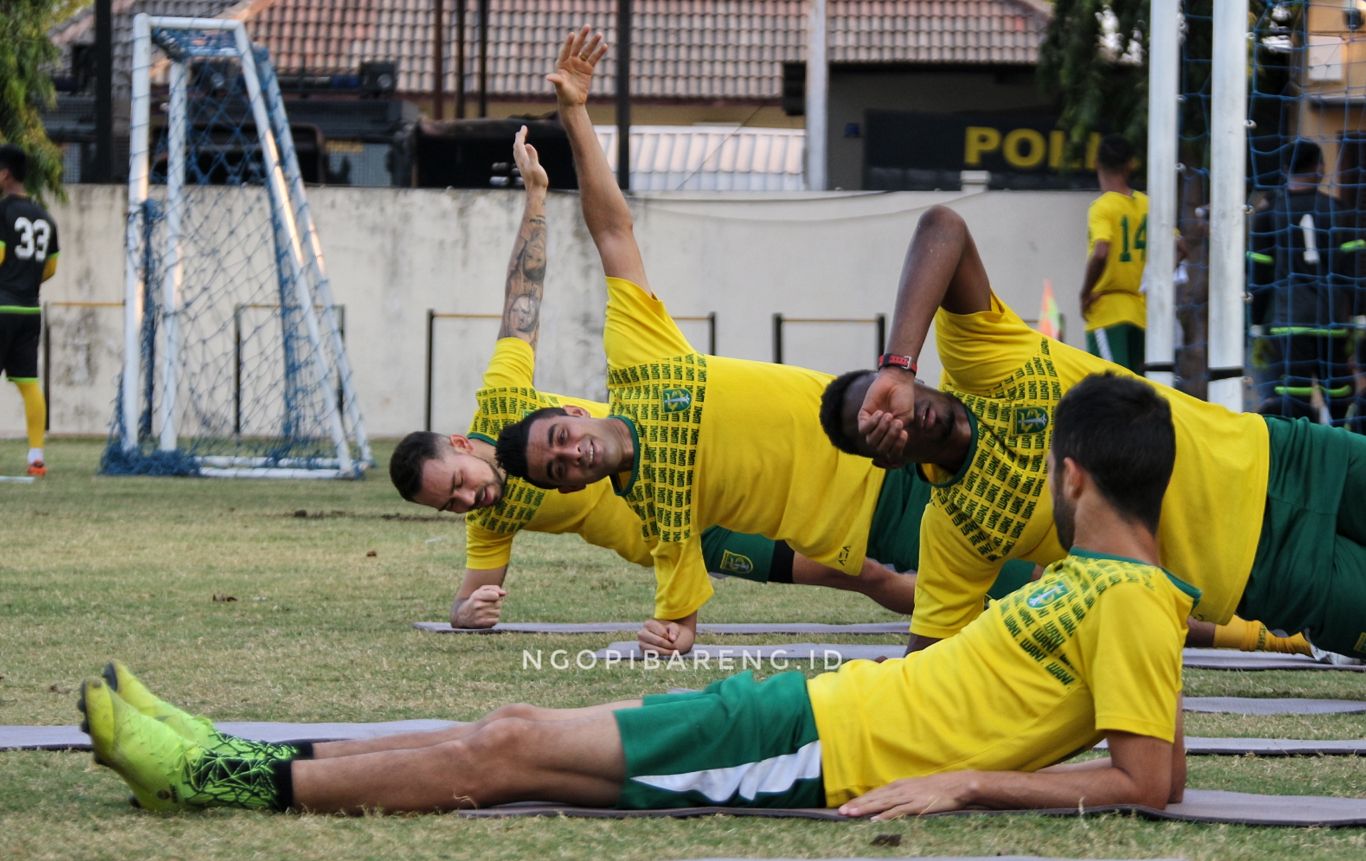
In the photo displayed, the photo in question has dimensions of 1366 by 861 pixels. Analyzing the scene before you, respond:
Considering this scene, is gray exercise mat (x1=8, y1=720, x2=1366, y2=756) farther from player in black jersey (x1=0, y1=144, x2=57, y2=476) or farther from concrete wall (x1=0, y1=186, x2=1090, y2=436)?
concrete wall (x1=0, y1=186, x2=1090, y2=436)

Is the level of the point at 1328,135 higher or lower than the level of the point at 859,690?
higher

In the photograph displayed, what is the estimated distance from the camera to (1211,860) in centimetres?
332

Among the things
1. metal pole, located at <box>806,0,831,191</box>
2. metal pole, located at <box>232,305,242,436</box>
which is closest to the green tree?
metal pole, located at <box>232,305,242,436</box>

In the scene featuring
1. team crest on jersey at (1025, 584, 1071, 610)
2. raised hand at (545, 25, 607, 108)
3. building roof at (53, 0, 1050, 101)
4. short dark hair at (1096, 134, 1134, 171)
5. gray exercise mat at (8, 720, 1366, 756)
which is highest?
building roof at (53, 0, 1050, 101)

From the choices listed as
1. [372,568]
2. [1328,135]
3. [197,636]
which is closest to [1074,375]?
[197,636]

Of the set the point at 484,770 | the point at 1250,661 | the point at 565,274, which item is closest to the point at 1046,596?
the point at 484,770

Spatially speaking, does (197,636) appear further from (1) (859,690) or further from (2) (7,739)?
(1) (859,690)

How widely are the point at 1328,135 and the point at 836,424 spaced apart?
292 inches

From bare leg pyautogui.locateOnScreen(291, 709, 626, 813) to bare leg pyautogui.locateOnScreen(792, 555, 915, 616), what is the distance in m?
2.66

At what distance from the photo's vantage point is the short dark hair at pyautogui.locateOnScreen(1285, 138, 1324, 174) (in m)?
9.77

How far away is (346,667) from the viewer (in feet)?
19.2

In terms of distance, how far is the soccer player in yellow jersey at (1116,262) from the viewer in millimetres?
11375

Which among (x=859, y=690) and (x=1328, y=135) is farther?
(x=1328, y=135)

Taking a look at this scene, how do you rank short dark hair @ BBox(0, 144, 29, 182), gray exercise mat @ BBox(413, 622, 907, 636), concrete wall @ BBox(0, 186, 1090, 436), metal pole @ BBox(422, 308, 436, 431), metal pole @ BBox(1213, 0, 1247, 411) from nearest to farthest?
gray exercise mat @ BBox(413, 622, 907, 636) < metal pole @ BBox(1213, 0, 1247, 411) < short dark hair @ BBox(0, 144, 29, 182) < metal pole @ BBox(422, 308, 436, 431) < concrete wall @ BBox(0, 186, 1090, 436)
